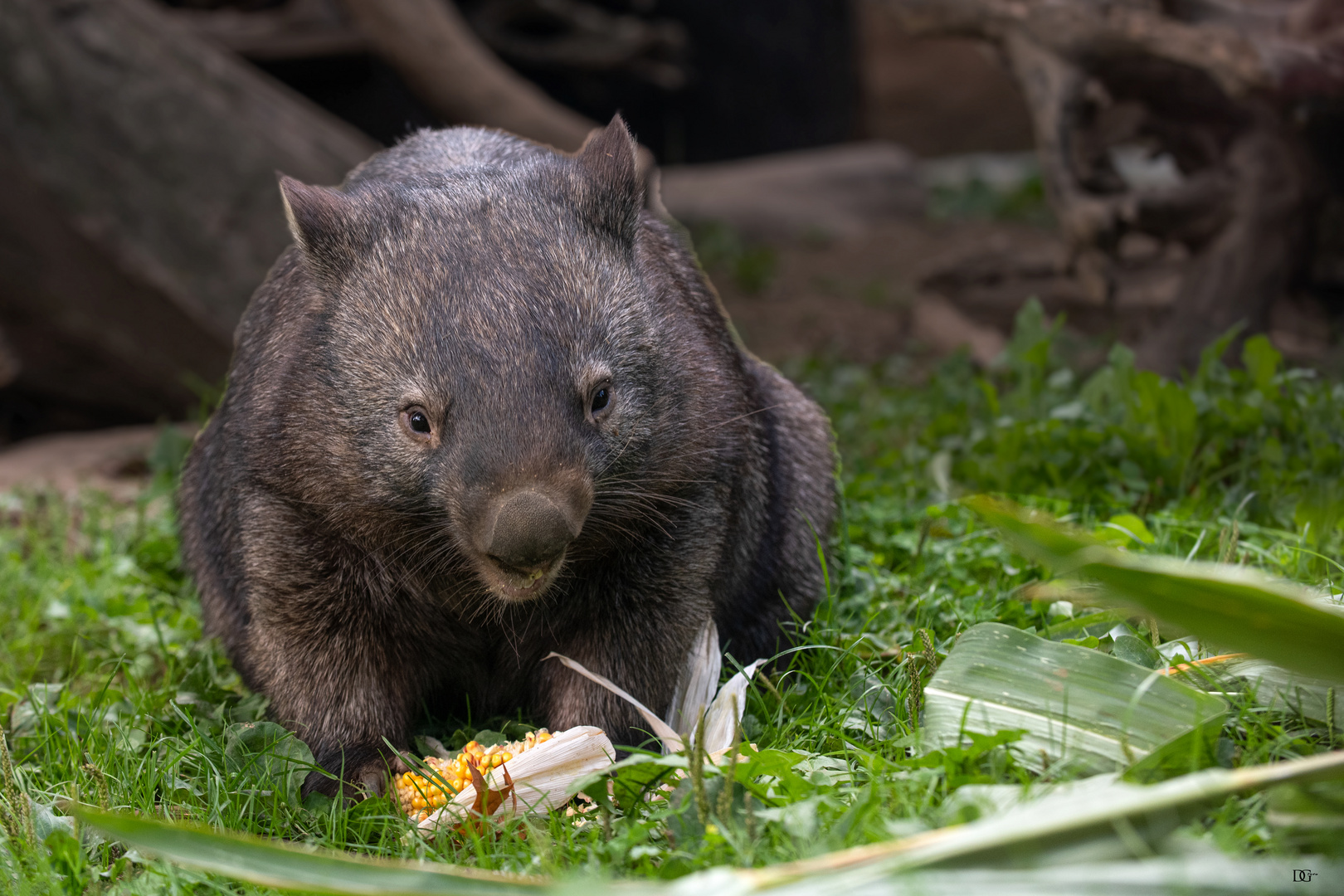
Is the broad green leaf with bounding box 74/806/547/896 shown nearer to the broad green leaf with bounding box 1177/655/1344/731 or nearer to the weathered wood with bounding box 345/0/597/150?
the broad green leaf with bounding box 1177/655/1344/731

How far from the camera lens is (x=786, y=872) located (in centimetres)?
161

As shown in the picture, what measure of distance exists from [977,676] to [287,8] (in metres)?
7.24

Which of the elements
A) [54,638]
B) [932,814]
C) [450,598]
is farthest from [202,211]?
[932,814]

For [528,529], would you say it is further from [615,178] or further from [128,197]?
[128,197]

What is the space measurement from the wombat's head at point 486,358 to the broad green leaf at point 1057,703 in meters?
0.78

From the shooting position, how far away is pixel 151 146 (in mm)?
5539

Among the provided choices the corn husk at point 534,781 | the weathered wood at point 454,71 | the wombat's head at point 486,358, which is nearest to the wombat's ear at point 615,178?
the wombat's head at point 486,358

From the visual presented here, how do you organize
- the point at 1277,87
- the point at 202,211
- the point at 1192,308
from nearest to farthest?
the point at 1277,87 < the point at 1192,308 < the point at 202,211

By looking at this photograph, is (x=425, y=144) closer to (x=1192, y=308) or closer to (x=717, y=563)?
(x=717, y=563)

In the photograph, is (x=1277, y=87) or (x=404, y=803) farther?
(x=1277, y=87)

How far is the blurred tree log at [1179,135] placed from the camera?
496 cm

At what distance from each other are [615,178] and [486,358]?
63 cm

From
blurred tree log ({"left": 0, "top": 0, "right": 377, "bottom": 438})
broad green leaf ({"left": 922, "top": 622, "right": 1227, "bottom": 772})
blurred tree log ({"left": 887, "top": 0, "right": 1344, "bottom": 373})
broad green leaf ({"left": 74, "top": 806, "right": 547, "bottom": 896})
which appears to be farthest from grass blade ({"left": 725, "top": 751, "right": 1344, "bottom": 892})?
blurred tree log ({"left": 0, "top": 0, "right": 377, "bottom": 438})

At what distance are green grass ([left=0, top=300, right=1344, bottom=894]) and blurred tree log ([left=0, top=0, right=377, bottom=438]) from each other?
92 cm
